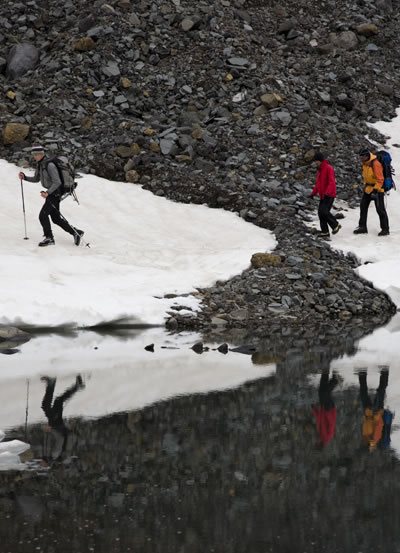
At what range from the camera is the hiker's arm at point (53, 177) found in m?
20.1

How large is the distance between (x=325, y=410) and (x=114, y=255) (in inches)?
400

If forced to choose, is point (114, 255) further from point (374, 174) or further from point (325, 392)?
point (325, 392)

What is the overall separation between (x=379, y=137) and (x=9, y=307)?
57.4ft

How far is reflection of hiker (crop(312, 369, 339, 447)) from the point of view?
1070 centimetres

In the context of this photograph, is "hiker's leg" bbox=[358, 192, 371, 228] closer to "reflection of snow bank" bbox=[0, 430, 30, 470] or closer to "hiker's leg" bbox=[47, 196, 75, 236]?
"hiker's leg" bbox=[47, 196, 75, 236]

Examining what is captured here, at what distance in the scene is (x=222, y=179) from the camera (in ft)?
87.1

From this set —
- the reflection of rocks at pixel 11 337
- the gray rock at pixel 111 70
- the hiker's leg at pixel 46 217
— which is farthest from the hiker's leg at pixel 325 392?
the gray rock at pixel 111 70

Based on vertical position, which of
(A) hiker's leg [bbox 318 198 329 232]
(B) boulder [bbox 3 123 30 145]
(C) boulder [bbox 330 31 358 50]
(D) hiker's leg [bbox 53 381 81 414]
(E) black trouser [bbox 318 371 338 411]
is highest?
(C) boulder [bbox 330 31 358 50]

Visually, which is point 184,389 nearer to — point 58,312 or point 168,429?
point 168,429

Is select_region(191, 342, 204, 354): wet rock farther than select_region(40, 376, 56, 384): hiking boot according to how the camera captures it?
Yes

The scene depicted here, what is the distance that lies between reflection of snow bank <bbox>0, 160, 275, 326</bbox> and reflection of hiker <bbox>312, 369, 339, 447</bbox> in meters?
5.37

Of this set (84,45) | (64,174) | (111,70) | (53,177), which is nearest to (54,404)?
(53,177)

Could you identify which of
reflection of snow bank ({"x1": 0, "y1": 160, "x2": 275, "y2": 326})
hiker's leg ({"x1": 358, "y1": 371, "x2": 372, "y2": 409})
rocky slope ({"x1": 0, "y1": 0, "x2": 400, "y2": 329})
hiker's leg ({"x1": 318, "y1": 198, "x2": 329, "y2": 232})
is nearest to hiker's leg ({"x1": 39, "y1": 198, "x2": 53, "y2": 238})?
reflection of snow bank ({"x1": 0, "y1": 160, "x2": 275, "y2": 326})

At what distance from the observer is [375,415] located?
1160 cm
